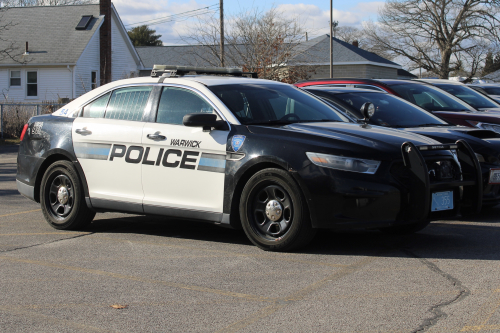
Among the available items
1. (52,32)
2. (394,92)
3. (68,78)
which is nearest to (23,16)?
(52,32)

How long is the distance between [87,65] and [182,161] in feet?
107

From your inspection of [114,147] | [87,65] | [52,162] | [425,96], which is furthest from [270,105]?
[87,65]

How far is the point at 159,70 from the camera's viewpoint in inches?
292

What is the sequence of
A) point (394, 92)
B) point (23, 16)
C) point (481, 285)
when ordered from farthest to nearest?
point (23, 16), point (394, 92), point (481, 285)

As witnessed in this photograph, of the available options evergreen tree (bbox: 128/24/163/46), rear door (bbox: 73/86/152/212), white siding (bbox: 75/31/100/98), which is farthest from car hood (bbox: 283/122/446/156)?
evergreen tree (bbox: 128/24/163/46)

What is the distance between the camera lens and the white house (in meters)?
36.3

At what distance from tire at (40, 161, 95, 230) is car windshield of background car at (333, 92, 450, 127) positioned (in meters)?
3.78

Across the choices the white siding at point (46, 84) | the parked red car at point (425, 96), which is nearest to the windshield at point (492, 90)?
the parked red car at point (425, 96)

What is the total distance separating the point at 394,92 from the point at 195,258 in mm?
5690

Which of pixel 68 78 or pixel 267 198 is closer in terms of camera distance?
pixel 267 198

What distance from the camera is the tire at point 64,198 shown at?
7.29 meters

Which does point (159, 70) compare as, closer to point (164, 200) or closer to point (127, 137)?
point (127, 137)

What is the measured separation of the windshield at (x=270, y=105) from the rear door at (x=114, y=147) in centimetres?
97

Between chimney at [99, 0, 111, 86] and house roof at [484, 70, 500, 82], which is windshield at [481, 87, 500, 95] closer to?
chimney at [99, 0, 111, 86]
